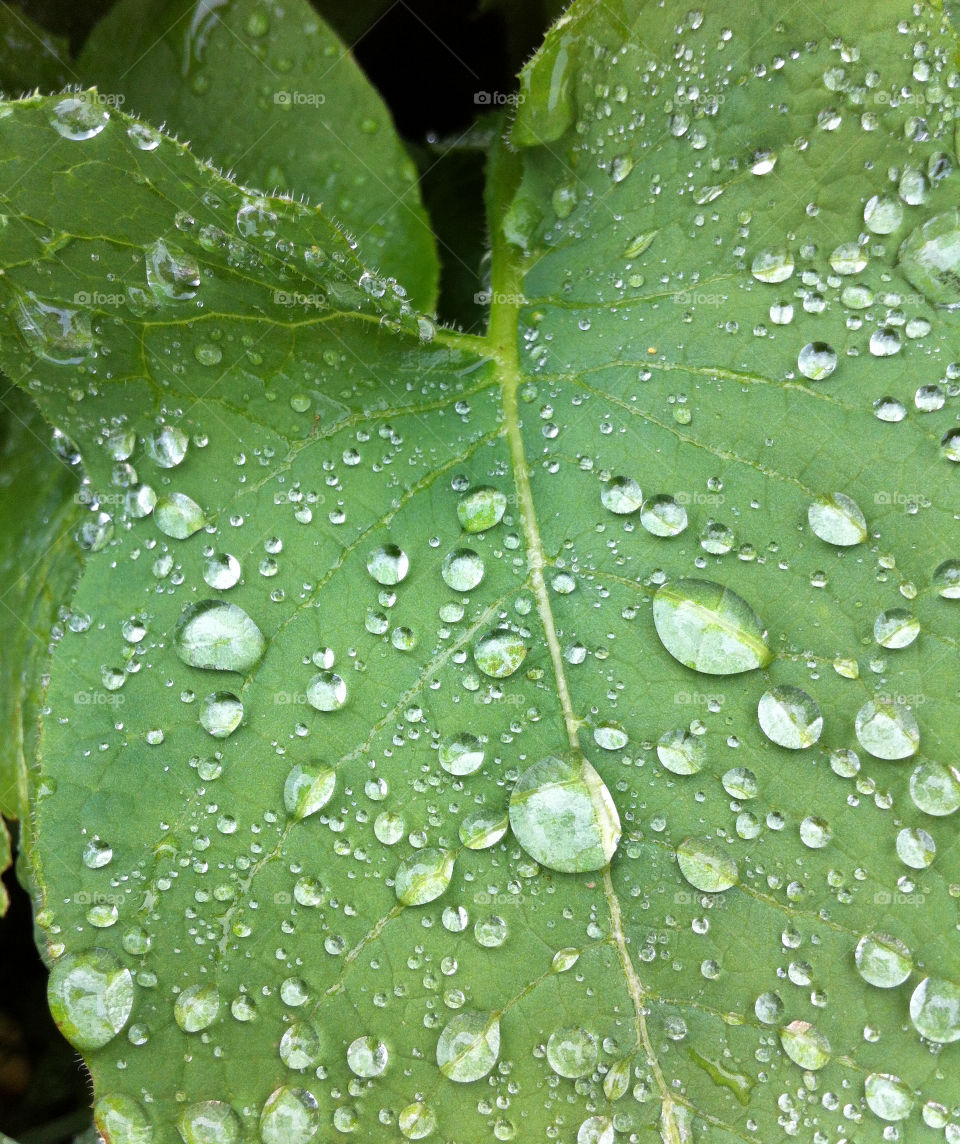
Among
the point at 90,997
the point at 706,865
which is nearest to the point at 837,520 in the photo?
the point at 706,865

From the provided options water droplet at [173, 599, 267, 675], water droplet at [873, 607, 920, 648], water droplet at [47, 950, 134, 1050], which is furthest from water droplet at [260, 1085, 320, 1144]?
water droplet at [873, 607, 920, 648]

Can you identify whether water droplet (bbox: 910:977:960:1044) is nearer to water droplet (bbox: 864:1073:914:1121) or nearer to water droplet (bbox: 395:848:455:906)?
water droplet (bbox: 864:1073:914:1121)

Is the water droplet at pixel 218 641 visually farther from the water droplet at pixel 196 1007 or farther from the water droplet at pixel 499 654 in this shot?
the water droplet at pixel 196 1007

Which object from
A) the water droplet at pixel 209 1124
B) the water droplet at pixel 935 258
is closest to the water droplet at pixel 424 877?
the water droplet at pixel 209 1124

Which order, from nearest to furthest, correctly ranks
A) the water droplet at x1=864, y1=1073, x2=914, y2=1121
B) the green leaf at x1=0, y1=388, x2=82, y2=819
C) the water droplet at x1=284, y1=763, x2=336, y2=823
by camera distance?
the water droplet at x1=864, y1=1073, x2=914, y2=1121 → the water droplet at x1=284, y1=763, x2=336, y2=823 → the green leaf at x1=0, y1=388, x2=82, y2=819

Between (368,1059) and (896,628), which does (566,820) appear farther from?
(896,628)
